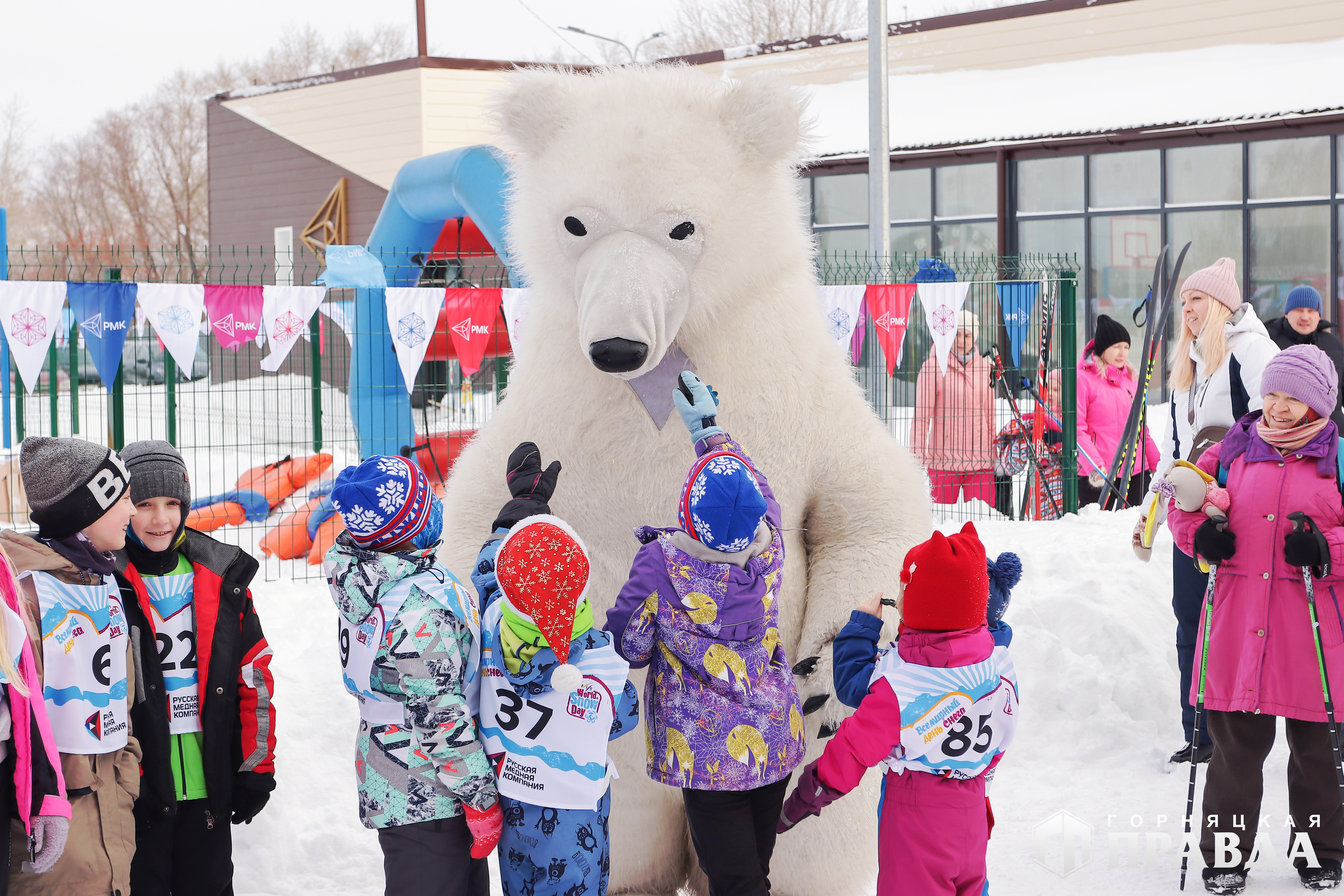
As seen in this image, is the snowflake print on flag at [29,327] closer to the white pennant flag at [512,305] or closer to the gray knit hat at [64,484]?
the white pennant flag at [512,305]

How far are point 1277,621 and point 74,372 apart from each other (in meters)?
6.58

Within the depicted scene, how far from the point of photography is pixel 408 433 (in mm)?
7512

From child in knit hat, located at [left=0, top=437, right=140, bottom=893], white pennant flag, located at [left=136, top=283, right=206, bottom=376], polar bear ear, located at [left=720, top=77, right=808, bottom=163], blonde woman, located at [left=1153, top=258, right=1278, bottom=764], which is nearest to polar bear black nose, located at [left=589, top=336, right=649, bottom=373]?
polar bear ear, located at [left=720, top=77, right=808, bottom=163]

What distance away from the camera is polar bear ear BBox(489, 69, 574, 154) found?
3.01m

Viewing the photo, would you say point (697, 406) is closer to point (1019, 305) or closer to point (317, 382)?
point (1019, 305)

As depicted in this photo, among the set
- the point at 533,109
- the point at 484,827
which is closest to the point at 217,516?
the point at 533,109

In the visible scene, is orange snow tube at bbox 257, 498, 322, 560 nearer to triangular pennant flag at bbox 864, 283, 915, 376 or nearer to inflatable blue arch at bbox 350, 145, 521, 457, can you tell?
inflatable blue arch at bbox 350, 145, 521, 457

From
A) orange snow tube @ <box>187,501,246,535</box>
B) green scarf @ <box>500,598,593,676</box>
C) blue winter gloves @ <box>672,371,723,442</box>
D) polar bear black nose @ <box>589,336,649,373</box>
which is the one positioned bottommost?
orange snow tube @ <box>187,501,246,535</box>

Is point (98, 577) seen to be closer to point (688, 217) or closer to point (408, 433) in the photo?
point (688, 217)

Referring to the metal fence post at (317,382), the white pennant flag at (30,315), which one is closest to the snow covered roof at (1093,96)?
the metal fence post at (317,382)

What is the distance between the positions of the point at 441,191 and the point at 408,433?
7.65 feet

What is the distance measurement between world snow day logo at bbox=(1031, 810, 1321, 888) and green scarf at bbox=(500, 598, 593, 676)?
2.16 m

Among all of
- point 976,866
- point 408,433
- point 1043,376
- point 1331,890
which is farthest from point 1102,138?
point 976,866

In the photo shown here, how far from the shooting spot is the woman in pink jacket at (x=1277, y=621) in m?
3.18
